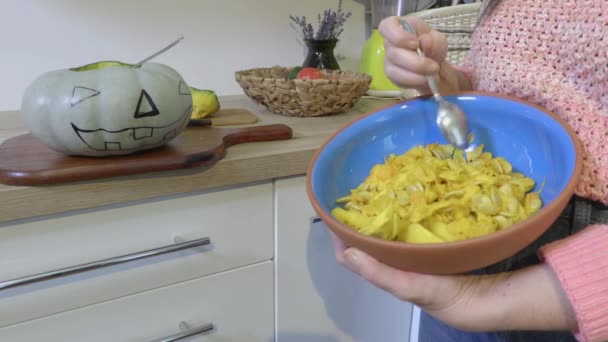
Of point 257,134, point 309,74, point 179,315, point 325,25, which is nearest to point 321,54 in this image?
point 325,25

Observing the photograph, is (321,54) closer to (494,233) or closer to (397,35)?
(397,35)

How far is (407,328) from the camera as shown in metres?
0.89

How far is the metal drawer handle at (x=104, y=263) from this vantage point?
0.51 m

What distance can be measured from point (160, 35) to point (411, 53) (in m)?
0.68

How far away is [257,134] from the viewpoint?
65 cm

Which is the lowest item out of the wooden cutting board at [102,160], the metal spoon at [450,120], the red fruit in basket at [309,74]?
the wooden cutting board at [102,160]

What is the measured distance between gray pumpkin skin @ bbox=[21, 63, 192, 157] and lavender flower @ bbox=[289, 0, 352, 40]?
0.58 m

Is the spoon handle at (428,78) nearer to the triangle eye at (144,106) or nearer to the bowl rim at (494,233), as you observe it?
the bowl rim at (494,233)

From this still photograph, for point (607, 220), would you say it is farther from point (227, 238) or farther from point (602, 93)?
point (227, 238)

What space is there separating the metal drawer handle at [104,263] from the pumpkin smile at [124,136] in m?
0.14

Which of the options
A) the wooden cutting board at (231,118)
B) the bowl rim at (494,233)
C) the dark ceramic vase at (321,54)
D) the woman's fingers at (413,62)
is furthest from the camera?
the dark ceramic vase at (321,54)

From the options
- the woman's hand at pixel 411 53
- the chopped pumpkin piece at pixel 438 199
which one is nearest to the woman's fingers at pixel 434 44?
the woman's hand at pixel 411 53

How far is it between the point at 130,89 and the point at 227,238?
24 cm

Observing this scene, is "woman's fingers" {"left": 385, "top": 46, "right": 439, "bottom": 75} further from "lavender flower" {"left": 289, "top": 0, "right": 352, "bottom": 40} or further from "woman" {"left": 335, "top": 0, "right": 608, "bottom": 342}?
"lavender flower" {"left": 289, "top": 0, "right": 352, "bottom": 40}
